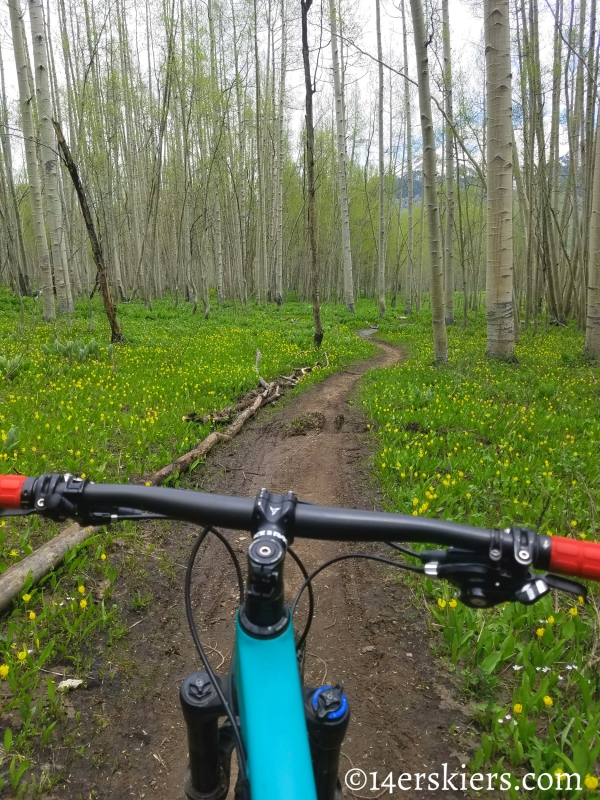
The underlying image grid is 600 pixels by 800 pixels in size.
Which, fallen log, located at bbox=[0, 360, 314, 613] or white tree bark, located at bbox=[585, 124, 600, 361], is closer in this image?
fallen log, located at bbox=[0, 360, 314, 613]

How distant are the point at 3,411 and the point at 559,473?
245 inches

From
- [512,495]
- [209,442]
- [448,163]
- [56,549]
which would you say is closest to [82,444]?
[209,442]

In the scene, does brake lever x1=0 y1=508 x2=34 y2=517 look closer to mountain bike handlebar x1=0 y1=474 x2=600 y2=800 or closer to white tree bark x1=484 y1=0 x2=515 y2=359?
mountain bike handlebar x1=0 y1=474 x2=600 y2=800

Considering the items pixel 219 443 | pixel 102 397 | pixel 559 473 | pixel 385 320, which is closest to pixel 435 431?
pixel 559 473

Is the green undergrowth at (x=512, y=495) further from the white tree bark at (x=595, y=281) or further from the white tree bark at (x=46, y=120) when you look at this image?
the white tree bark at (x=46, y=120)

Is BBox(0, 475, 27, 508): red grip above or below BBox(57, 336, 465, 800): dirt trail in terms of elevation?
above

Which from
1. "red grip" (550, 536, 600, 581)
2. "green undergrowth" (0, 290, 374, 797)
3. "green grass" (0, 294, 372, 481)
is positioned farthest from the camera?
"green grass" (0, 294, 372, 481)

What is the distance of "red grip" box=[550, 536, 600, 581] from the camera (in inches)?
41.8

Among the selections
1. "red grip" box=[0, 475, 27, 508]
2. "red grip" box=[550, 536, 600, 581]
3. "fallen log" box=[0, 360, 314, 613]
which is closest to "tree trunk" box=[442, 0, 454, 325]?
"fallen log" box=[0, 360, 314, 613]

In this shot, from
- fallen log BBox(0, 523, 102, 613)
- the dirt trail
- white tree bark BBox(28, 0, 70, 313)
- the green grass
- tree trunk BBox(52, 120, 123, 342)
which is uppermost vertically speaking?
white tree bark BBox(28, 0, 70, 313)

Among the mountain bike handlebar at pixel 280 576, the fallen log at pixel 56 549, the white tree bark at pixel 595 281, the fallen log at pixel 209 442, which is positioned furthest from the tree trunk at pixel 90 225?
the white tree bark at pixel 595 281

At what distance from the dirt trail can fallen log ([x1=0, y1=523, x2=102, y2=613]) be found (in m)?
0.50

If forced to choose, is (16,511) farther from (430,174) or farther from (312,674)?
(430,174)

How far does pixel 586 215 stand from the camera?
14.8m
